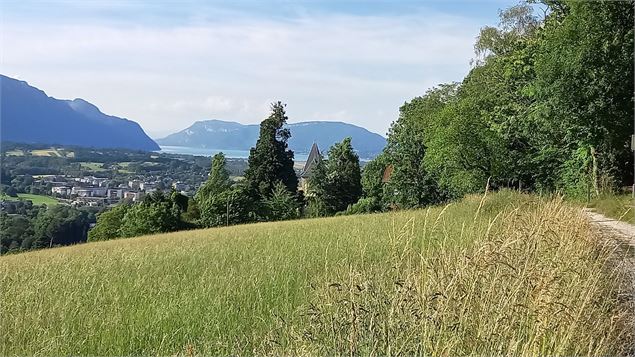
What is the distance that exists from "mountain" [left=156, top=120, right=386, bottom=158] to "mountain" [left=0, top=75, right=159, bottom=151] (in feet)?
41.8

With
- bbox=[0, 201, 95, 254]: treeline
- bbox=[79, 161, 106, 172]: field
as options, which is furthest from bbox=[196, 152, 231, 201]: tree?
bbox=[0, 201, 95, 254]: treeline

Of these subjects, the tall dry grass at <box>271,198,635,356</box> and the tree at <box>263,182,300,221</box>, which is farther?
the tree at <box>263,182,300,221</box>

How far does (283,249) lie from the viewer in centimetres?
1026

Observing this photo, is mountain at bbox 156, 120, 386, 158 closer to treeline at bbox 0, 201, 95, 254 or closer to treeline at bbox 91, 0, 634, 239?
treeline at bbox 91, 0, 634, 239

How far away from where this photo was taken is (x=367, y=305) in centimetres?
413

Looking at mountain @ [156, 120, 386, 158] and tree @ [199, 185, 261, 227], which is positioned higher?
mountain @ [156, 120, 386, 158]

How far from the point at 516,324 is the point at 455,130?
1394 inches

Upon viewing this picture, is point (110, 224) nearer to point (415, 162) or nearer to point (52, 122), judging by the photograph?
point (52, 122)

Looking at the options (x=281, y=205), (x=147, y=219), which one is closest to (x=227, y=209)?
(x=281, y=205)

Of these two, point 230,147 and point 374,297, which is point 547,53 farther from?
point 230,147

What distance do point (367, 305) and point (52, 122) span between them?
178 feet

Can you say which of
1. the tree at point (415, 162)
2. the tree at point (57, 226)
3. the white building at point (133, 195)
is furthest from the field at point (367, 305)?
the tree at point (415, 162)

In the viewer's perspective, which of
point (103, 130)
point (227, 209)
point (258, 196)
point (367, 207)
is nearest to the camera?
point (227, 209)

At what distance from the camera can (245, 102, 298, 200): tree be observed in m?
67.4
